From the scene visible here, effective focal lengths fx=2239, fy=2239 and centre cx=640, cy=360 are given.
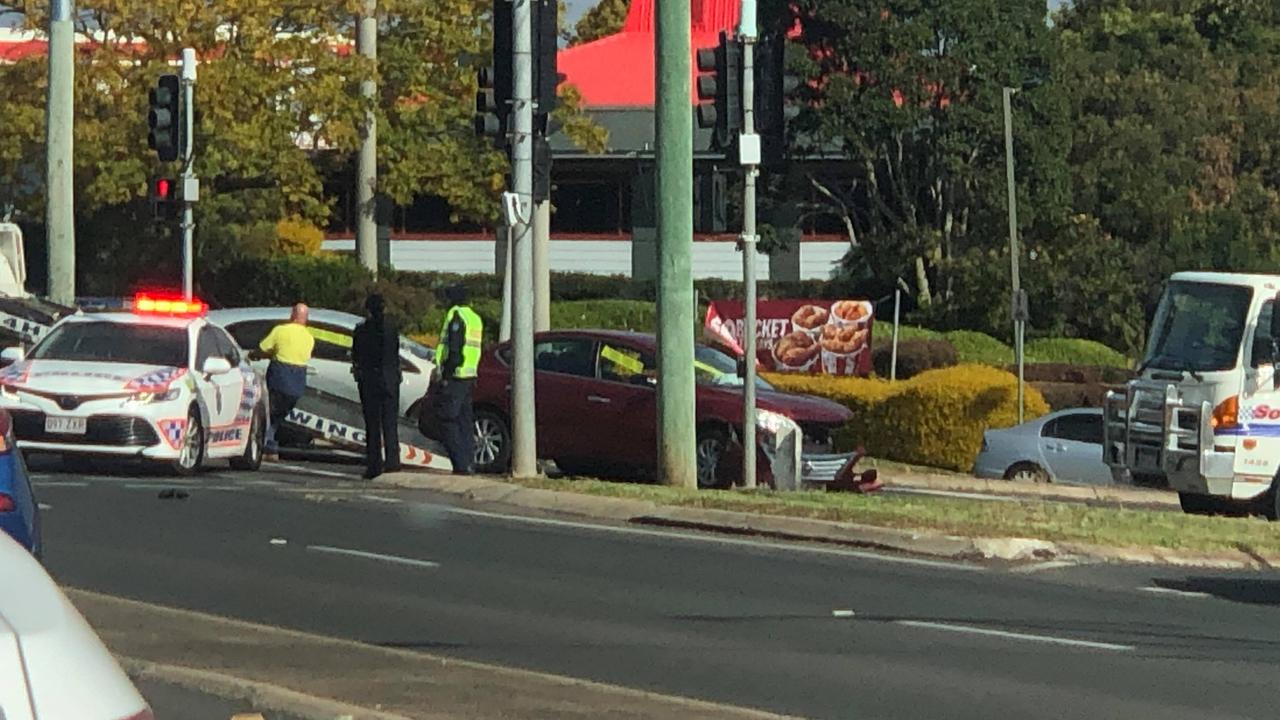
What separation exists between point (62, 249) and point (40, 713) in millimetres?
26888

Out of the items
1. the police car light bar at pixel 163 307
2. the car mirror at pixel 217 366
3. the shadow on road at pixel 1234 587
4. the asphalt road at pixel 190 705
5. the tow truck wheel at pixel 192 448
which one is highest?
the police car light bar at pixel 163 307

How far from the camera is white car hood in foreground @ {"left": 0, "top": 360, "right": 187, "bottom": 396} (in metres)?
20.0

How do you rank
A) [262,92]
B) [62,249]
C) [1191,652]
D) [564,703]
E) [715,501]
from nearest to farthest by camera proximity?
1. [564,703]
2. [1191,652]
3. [715,501]
4. [62,249]
5. [262,92]

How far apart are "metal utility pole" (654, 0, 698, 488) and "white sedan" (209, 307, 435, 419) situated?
5.51 m

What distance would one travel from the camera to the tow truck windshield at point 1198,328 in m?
20.2

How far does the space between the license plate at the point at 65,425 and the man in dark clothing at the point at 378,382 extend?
2.49 m

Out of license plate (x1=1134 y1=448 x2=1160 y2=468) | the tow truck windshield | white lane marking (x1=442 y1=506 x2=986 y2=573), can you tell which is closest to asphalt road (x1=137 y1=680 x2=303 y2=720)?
white lane marking (x1=442 y1=506 x2=986 y2=573)

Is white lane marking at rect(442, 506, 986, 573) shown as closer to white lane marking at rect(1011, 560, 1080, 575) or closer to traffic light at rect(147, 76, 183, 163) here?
white lane marking at rect(1011, 560, 1080, 575)

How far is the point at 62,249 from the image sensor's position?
29531 millimetres

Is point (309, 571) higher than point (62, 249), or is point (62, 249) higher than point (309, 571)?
point (62, 249)

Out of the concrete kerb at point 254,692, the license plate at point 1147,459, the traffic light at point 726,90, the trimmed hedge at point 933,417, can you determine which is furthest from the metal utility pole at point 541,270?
the concrete kerb at point 254,692

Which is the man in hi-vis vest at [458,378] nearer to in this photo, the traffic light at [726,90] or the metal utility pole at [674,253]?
the metal utility pole at [674,253]

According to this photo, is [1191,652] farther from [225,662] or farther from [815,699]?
[225,662]

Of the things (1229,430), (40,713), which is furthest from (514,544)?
(40,713)
